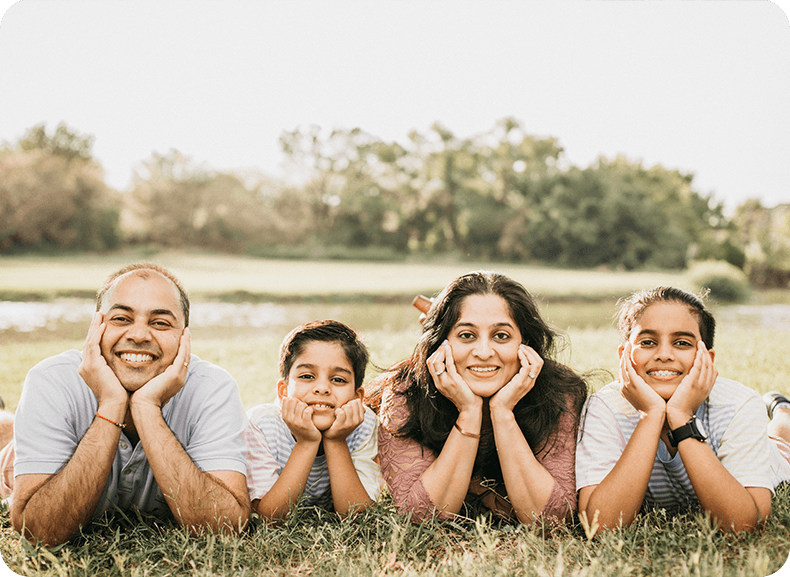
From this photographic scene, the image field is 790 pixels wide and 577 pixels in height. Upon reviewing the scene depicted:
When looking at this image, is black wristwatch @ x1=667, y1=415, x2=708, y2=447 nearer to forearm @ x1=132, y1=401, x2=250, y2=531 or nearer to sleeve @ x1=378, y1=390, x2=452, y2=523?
sleeve @ x1=378, y1=390, x2=452, y2=523

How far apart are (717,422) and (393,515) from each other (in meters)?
1.65

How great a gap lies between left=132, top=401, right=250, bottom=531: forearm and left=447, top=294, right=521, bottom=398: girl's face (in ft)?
4.06

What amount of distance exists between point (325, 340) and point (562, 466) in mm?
1359

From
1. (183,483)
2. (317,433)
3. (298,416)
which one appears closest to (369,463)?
(317,433)

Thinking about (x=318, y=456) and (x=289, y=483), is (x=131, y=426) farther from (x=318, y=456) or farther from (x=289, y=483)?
(x=318, y=456)

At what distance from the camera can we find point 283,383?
3117mm

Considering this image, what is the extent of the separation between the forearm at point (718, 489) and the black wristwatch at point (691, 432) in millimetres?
22

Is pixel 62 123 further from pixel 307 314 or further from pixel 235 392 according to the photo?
pixel 235 392

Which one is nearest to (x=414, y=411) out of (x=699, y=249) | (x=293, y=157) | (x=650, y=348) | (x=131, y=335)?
(x=650, y=348)

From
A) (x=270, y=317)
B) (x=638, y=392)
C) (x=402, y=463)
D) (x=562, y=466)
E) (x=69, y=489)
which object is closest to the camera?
(x=69, y=489)

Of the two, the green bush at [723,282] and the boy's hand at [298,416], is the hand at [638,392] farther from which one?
the green bush at [723,282]

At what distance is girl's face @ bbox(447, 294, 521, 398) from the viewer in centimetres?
282

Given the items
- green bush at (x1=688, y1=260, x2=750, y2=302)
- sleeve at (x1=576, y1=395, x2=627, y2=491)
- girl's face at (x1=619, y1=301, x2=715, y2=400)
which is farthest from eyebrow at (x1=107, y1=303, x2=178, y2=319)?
green bush at (x1=688, y1=260, x2=750, y2=302)

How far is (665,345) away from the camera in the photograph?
2777mm
